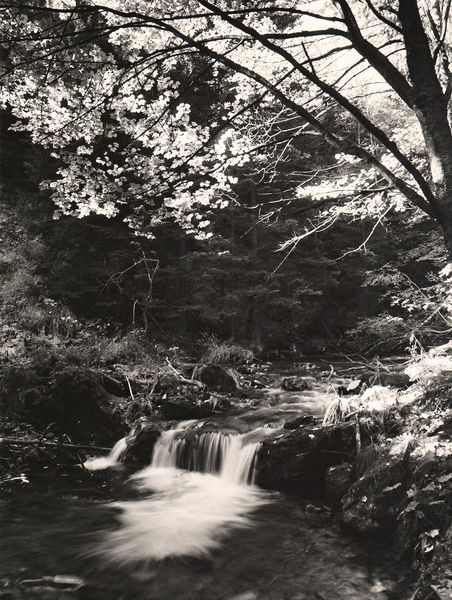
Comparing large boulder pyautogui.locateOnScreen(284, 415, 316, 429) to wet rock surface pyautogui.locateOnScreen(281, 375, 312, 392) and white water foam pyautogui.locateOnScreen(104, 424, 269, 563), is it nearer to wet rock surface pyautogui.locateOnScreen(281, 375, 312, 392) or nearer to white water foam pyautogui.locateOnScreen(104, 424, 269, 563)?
white water foam pyautogui.locateOnScreen(104, 424, 269, 563)

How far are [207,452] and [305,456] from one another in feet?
6.94

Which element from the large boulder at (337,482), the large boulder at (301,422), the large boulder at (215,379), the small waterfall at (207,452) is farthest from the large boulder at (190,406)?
the large boulder at (337,482)

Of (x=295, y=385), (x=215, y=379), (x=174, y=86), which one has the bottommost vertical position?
(x=295, y=385)

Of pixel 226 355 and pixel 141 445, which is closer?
pixel 141 445

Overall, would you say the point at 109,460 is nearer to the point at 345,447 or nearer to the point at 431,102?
the point at 345,447

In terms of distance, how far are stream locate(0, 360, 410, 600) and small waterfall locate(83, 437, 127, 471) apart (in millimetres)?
23

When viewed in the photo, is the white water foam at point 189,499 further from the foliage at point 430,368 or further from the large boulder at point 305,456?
the foliage at point 430,368

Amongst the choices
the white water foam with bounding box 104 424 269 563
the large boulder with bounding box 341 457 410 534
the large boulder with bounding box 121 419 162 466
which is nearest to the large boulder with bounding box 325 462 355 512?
the large boulder with bounding box 341 457 410 534

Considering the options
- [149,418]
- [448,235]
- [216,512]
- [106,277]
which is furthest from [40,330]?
[448,235]

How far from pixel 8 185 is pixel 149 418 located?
12278 mm

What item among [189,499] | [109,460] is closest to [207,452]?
[189,499]

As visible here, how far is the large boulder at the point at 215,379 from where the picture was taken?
35.8 feet

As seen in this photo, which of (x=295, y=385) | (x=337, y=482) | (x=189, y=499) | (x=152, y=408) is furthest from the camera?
(x=295, y=385)

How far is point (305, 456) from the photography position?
20.8ft
